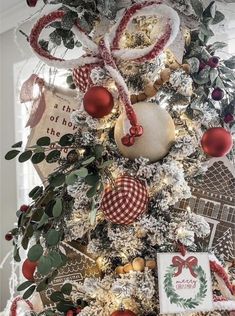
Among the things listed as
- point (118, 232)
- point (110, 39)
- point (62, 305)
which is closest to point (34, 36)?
point (110, 39)

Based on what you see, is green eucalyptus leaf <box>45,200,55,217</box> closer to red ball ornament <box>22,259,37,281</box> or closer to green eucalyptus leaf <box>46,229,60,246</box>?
green eucalyptus leaf <box>46,229,60,246</box>

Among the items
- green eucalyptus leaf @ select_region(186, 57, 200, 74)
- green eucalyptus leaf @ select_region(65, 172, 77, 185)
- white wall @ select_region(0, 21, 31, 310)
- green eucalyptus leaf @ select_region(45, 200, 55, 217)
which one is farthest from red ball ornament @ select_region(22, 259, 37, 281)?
white wall @ select_region(0, 21, 31, 310)

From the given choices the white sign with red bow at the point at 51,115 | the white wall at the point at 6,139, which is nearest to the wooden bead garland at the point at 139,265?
the white sign with red bow at the point at 51,115

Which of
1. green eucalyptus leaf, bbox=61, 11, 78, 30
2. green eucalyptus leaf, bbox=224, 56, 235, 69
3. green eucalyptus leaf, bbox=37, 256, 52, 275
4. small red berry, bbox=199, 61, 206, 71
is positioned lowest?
green eucalyptus leaf, bbox=37, 256, 52, 275

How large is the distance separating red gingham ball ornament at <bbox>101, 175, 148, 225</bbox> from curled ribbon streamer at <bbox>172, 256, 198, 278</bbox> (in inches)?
4.0

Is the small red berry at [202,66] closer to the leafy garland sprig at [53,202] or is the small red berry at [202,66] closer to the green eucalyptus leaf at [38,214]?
the leafy garland sprig at [53,202]

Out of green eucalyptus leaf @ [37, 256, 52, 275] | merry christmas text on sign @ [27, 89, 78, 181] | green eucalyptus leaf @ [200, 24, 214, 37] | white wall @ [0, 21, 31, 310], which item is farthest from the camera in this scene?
white wall @ [0, 21, 31, 310]

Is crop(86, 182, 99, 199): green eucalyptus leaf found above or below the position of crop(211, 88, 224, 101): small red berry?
above

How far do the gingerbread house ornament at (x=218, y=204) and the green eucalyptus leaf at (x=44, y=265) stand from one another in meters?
0.27

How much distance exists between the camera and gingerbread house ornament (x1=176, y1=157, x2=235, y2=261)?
875 millimetres

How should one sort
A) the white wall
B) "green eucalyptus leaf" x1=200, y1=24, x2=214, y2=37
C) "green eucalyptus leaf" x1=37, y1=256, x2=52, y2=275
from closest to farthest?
"green eucalyptus leaf" x1=37, y1=256, x2=52, y2=275 < "green eucalyptus leaf" x1=200, y1=24, x2=214, y2=37 < the white wall

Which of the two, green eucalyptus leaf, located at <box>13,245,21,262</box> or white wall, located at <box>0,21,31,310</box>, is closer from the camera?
green eucalyptus leaf, located at <box>13,245,21,262</box>

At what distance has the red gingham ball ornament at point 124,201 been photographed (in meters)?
0.78

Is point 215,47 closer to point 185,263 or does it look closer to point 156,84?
point 156,84
